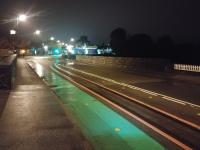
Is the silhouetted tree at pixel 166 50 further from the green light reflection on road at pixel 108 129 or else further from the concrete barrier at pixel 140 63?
the green light reflection on road at pixel 108 129

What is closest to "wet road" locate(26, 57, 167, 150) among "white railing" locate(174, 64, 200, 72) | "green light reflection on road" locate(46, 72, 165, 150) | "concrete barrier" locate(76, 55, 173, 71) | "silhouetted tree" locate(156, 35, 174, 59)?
"green light reflection on road" locate(46, 72, 165, 150)

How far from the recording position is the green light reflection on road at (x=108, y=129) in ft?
25.3

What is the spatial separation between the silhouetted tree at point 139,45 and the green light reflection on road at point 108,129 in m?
66.6

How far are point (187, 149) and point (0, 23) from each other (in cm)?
3464

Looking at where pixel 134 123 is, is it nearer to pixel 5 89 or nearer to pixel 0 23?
pixel 5 89

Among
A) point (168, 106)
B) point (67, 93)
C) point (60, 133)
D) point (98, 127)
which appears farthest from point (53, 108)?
point (67, 93)

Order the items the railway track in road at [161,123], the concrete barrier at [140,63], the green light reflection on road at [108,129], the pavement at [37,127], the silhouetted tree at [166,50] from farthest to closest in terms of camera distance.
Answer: the silhouetted tree at [166,50] < the concrete barrier at [140,63] < the railway track in road at [161,123] < the green light reflection on road at [108,129] < the pavement at [37,127]

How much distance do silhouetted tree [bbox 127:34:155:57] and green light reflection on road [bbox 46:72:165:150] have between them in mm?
66646

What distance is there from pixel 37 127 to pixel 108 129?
1925 mm

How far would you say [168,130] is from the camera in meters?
9.17

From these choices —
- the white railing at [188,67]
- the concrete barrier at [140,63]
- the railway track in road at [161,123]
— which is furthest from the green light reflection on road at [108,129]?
the concrete barrier at [140,63]

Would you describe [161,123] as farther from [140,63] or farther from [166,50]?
[166,50]

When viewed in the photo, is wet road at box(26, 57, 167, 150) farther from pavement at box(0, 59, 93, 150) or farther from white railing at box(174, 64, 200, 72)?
white railing at box(174, 64, 200, 72)

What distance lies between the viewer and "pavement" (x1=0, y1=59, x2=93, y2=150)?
703cm
